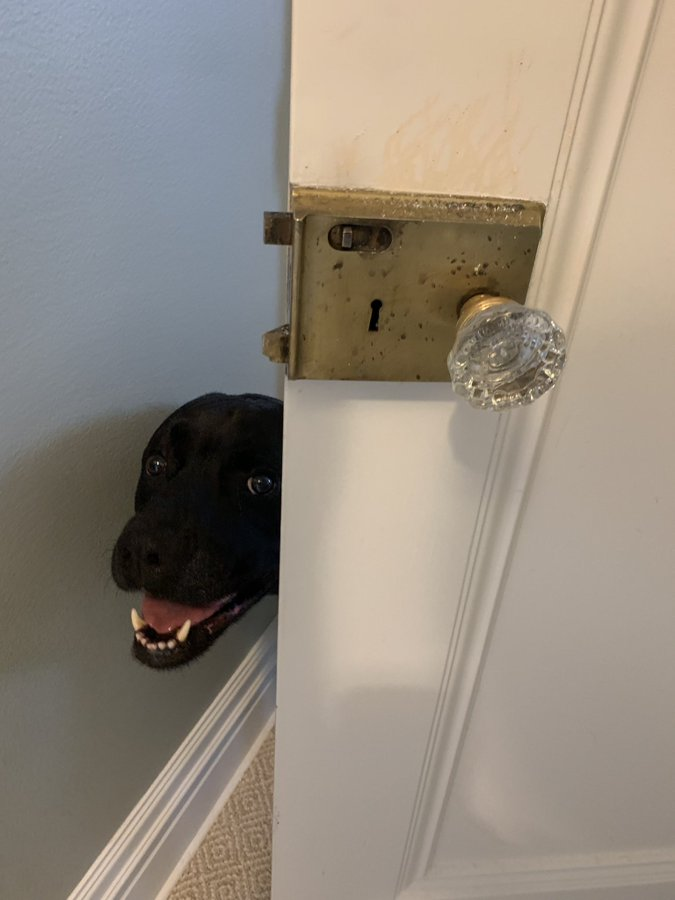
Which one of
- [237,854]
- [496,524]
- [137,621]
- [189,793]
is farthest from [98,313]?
[237,854]

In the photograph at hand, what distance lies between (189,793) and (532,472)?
2.71 ft

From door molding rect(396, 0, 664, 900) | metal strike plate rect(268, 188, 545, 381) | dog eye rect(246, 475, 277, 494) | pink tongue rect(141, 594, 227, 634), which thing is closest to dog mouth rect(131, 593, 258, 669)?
pink tongue rect(141, 594, 227, 634)

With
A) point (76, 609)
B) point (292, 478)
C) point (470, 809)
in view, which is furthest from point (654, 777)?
point (76, 609)

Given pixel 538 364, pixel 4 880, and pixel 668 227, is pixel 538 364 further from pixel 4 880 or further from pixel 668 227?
pixel 4 880

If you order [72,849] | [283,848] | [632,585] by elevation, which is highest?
[632,585]

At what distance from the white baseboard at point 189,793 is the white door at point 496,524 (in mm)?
334

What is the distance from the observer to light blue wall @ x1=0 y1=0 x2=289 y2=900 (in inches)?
21.2

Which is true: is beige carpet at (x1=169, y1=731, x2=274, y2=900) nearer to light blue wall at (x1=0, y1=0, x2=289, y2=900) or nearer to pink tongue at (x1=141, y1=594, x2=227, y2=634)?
light blue wall at (x1=0, y1=0, x2=289, y2=900)

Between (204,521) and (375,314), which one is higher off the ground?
(375,314)

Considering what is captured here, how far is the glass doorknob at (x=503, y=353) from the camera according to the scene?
0.95ft

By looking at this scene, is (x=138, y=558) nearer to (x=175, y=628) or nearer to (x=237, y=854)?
(x=175, y=628)

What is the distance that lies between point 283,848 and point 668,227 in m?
0.57

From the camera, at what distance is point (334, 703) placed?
1.66 feet

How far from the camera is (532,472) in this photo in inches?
15.8
